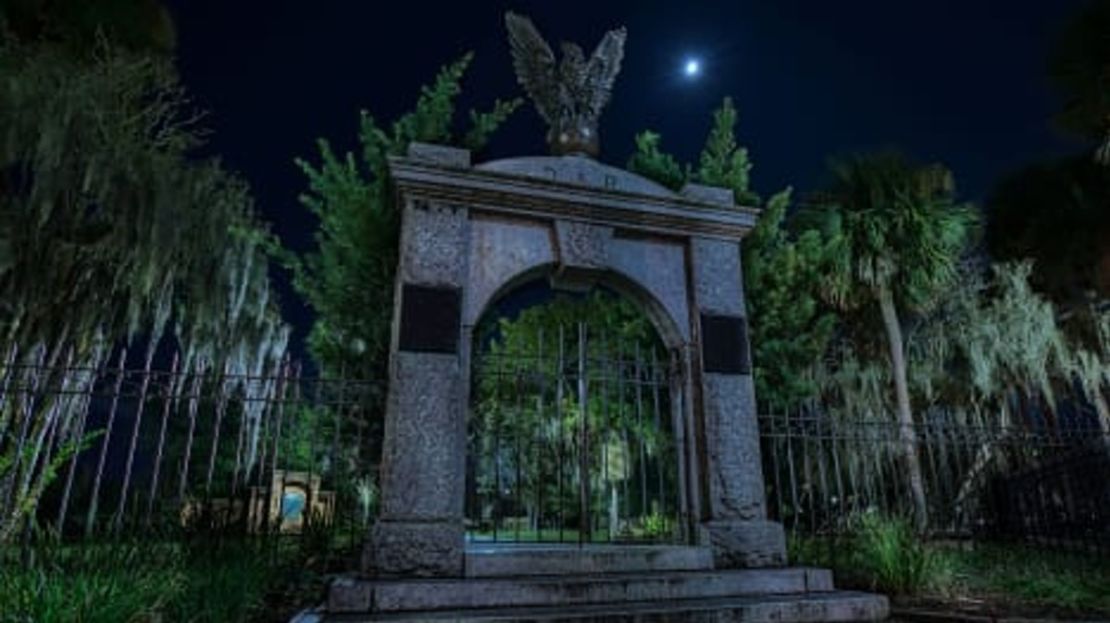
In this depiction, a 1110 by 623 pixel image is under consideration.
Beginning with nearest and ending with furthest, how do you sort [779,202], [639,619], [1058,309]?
[639,619] < [779,202] < [1058,309]

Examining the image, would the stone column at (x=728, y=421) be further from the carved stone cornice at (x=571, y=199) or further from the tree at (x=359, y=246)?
the tree at (x=359, y=246)

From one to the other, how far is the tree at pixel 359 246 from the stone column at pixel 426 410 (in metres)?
3.47

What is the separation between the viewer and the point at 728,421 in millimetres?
5641

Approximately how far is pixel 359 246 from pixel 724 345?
5226mm

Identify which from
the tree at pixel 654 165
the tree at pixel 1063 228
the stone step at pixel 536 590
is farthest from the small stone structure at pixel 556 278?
the tree at pixel 1063 228

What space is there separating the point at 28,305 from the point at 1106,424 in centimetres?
1766

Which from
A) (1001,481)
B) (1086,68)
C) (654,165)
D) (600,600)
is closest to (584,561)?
(600,600)

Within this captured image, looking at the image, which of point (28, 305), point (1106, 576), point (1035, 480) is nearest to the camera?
point (1106, 576)

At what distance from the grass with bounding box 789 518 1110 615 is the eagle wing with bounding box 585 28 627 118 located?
5018 mm

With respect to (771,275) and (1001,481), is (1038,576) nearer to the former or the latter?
(1001,481)

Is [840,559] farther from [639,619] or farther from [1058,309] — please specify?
[1058,309]

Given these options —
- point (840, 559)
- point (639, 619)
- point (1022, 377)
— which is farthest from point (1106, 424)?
point (639, 619)

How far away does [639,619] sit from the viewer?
385cm

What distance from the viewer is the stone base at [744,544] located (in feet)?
16.9
